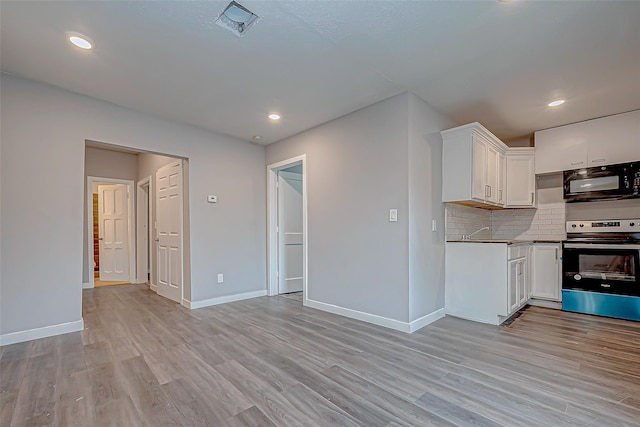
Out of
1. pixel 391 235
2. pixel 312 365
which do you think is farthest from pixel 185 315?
pixel 391 235

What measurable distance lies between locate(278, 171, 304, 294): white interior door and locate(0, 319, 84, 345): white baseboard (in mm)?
2639

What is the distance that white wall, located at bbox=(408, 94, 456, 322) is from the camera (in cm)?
316

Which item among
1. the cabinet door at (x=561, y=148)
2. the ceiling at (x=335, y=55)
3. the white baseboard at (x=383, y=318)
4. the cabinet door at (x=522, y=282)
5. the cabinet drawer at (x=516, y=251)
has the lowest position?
the white baseboard at (x=383, y=318)

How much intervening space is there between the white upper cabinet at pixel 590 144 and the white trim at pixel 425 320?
262cm

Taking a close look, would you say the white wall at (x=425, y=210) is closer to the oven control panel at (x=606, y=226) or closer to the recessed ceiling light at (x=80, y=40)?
the oven control panel at (x=606, y=226)

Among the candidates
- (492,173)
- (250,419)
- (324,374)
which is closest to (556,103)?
(492,173)

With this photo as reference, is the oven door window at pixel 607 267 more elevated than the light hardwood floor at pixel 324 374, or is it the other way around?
the oven door window at pixel 607 267

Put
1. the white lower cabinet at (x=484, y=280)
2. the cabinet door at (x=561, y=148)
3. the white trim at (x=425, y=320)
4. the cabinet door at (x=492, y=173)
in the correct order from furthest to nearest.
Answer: the cabinet door at (x=561, y=148)
the cabinet door at (x=492, y=173)
the white lower cabinet at (x=484, y=280)
the white trim at (x=425, y=320)

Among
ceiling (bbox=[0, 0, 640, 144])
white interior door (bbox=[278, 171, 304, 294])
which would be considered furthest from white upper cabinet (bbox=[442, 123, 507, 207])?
white interior door (bbox=[278, 171, 304, 294])

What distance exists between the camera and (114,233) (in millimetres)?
6469

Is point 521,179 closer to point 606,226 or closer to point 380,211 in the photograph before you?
point 606,226

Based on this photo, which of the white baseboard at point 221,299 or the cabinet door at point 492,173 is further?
the white baseboard at point 221,299

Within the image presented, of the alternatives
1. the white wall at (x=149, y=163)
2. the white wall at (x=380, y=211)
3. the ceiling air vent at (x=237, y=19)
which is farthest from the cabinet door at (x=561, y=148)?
the white wall at (x=149, y=163)

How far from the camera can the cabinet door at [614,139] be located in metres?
3.59
